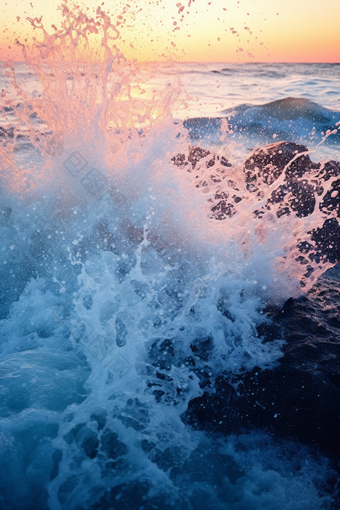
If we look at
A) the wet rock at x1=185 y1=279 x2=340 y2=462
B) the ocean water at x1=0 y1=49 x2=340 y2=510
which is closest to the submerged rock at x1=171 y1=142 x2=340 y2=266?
the ocean water at x1=0 y1=49 x2=340 y2=510

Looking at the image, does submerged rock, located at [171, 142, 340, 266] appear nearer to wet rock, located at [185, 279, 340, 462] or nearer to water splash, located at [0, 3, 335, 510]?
water splash, located at [0, 3, 335, 510]

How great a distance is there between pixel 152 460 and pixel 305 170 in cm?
500

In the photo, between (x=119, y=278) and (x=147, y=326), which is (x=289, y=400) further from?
(x=119, y=278)

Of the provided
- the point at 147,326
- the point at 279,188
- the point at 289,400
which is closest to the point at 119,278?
the point at 147,326

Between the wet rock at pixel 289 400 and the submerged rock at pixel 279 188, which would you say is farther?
the submerged rock at pixel 279 188

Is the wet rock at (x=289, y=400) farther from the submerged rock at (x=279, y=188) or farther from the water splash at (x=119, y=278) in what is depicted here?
the submerged rock at (x=279, y=188)

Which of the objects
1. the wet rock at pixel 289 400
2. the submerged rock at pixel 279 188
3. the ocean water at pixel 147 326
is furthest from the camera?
the submerged rock at pixel 279 188

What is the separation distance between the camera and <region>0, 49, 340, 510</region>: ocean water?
2.27 meters

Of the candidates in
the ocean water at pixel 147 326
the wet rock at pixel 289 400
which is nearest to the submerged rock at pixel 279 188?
the ocean water at pixel 147 326

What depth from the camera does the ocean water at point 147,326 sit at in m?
2.27

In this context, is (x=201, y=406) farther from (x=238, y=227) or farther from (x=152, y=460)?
(x=238, y=227)

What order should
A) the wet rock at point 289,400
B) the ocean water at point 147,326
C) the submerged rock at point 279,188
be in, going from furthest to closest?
the submerged rock at point 279,188 → the wet rock at point 289,400 → the ocean water at point 147,326

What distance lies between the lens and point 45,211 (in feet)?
12.1

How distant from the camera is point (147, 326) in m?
3.21
